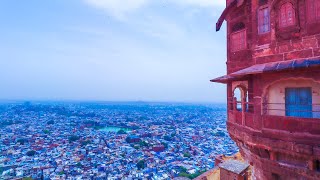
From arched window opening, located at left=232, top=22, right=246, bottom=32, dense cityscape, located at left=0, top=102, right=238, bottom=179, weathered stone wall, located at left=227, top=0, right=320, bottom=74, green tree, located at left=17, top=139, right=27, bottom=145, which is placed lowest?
dense cityscape, located at left=0, top=102, right=238, bottom=179

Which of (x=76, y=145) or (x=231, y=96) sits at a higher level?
(x=231, y=96)

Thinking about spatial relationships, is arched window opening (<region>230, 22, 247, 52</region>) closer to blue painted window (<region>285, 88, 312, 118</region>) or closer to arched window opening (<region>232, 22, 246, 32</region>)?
arched window opening (<region>232, 22, 246, 32</region>)

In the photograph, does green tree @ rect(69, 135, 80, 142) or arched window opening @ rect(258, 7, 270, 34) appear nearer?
arched window opening @ rect(258, 7, 270, 34)

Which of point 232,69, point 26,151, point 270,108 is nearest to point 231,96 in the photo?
point 232,69

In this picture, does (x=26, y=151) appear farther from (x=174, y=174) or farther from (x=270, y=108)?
(x=270, y=108)

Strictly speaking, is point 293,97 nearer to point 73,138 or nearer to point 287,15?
point 287,15

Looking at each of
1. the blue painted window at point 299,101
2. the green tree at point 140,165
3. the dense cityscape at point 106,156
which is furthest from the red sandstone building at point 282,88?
the green tree at point 140,165

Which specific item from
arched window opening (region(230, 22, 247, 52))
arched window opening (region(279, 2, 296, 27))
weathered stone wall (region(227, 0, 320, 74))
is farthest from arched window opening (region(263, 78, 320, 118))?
arched window opening (region(230, 22, 247, 52))
